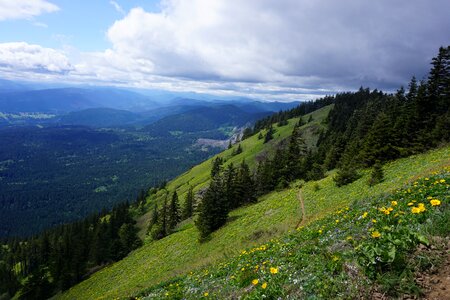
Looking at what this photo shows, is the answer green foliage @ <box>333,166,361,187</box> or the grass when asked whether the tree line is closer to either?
green foliage @ <box>333,166,361,187</box>

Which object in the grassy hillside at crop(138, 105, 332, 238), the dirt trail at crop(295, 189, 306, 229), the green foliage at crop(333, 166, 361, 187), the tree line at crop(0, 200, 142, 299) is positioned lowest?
the tree line at crop(0, 200, 142, 299)

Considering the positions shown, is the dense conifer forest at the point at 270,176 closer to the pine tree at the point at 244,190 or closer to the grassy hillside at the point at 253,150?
the pine tree at the point at 244,190

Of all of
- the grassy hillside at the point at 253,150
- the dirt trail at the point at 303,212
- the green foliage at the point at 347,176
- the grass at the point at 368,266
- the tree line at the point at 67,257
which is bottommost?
the tree line at the point at 67,257

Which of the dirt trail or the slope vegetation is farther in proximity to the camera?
the dirt trail

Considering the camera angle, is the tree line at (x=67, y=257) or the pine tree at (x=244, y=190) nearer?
the pine tree at (x=244, y=190)

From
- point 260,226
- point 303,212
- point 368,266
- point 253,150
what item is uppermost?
point 368,266

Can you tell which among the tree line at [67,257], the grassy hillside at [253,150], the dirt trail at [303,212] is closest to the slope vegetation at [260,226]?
the dirt trail at [303,212]

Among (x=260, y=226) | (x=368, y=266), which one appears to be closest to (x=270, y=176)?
(x=260, y=226)

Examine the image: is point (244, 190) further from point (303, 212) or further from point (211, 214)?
point (303, 212)

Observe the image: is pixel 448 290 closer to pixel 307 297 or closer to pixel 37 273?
pixel 307 297

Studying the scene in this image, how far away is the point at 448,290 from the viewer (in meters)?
5.32

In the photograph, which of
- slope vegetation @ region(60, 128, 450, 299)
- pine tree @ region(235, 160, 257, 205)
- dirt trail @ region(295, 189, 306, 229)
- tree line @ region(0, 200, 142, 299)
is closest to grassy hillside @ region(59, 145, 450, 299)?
slope vegetation @ region(60, 128, 450, 299)

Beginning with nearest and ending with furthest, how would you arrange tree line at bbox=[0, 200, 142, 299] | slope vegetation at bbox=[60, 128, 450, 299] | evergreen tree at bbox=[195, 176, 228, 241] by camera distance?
slope vegetation at bbox=[60, 128, 450, 299] → evergreen tree at bbox=[195, 176, 228, 241] → tree line at bbox=[0, 200, 142, 299]

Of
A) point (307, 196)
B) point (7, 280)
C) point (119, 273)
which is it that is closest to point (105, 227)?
point (7, 280)
